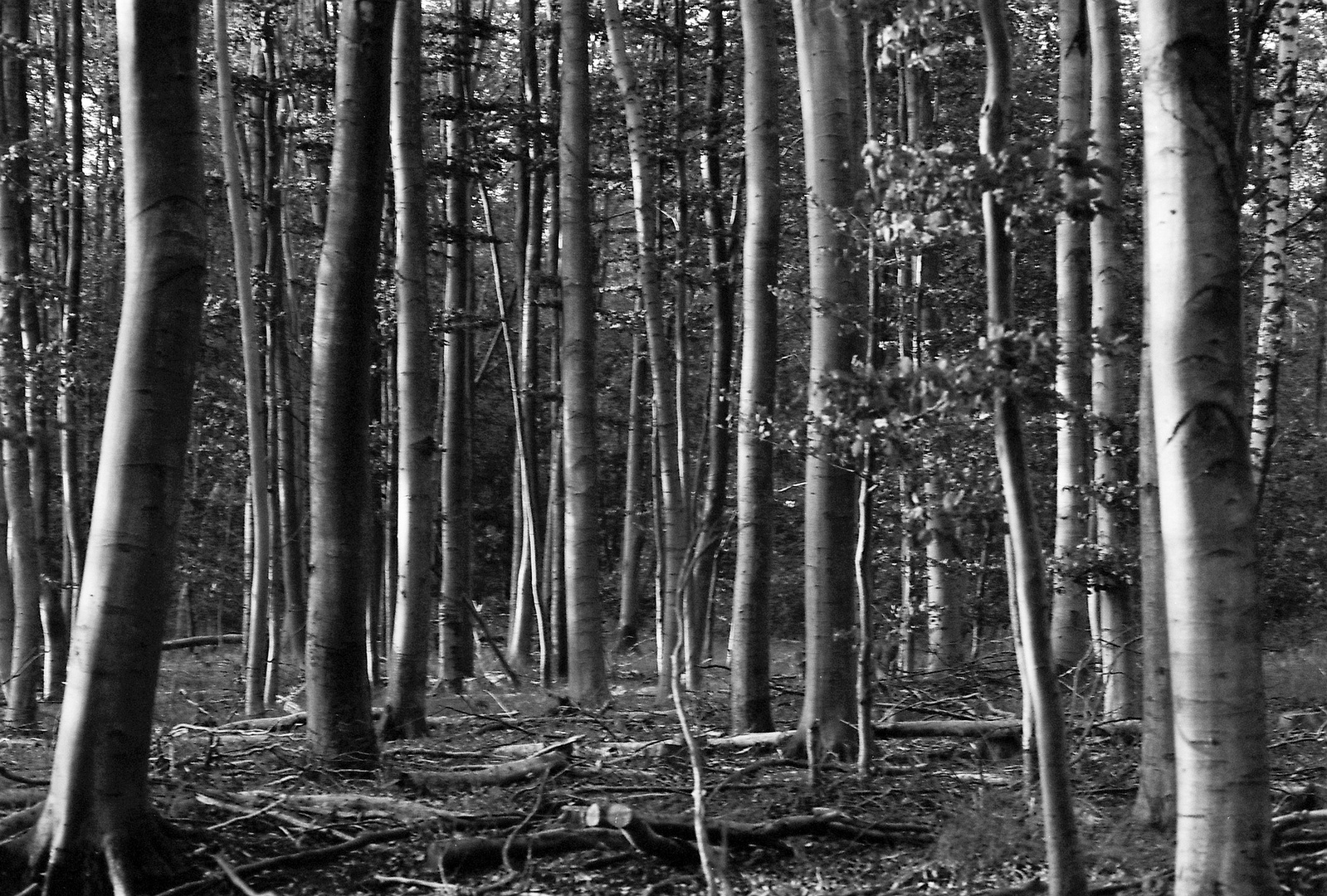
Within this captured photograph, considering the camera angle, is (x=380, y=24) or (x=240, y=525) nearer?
(x=380, y=24)

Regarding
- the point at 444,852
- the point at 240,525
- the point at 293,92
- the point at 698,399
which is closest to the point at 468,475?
the point at 293,92

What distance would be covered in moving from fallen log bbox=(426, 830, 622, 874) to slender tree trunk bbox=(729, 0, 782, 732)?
2976mm

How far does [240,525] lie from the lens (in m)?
32.9

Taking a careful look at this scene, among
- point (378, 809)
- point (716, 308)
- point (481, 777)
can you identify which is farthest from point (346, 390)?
point (716, 308)

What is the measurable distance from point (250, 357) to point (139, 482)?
6.48m

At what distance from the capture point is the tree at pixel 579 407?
10.8 meters

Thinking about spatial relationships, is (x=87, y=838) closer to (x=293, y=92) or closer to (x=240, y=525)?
(x=293, y=92)

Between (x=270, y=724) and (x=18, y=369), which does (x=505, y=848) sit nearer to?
(x=270, y=724)

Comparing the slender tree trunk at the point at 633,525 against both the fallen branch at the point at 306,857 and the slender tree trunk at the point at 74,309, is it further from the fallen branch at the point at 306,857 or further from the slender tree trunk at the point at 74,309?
the fallen branch at the point at 306,857

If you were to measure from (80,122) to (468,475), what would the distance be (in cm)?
590

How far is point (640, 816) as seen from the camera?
5562 mm

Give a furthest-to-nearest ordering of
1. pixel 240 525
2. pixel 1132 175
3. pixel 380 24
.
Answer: pixel 240 525, pixel 1132 175, pixel 380 24

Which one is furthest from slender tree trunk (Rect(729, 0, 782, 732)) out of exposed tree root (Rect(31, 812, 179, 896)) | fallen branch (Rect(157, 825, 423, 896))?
exposed tree root (Rect(31, 812, 179, 896))

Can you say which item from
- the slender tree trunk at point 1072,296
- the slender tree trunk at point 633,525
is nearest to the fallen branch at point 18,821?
the slender tree trunk at point 1072,296
